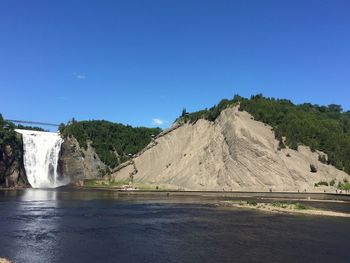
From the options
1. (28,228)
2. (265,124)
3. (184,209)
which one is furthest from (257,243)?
(265,124)

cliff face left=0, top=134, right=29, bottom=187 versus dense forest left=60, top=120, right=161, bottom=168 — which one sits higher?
dense forest left=60, top=120, right=161, bottom=168

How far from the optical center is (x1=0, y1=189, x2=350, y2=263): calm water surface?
2958cm

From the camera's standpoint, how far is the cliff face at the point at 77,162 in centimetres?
14575

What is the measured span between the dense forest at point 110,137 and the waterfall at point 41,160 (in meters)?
8.65

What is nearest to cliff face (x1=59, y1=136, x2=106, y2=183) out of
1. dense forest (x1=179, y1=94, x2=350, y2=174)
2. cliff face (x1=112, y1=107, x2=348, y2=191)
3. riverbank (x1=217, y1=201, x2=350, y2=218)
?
cliff face (x1=112, y1=107, x2=348, y2=191)

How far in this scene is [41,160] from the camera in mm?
142500

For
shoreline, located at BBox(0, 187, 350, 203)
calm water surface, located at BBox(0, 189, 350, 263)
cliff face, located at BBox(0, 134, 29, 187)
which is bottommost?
calm water surface, located at BBox(0, 189, 350, 263)

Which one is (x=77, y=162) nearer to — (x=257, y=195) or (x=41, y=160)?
(x=41, y=160)

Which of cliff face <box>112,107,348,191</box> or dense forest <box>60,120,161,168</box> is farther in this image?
dense forest <box>60,120,161,168</box>

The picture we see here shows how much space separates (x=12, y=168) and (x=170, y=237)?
108622 mm

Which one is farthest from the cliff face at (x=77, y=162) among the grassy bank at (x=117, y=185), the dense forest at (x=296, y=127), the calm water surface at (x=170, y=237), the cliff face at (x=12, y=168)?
the calm water surface at (x=170, y=237)

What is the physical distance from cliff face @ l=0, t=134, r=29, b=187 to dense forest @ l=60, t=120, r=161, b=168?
2023cm

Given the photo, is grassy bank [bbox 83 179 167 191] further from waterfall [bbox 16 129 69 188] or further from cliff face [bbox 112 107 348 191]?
waterfall [bbox 16 129 69 188]

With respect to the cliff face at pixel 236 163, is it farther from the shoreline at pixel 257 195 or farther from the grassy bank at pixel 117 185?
the shoreline at pixel 257 195
